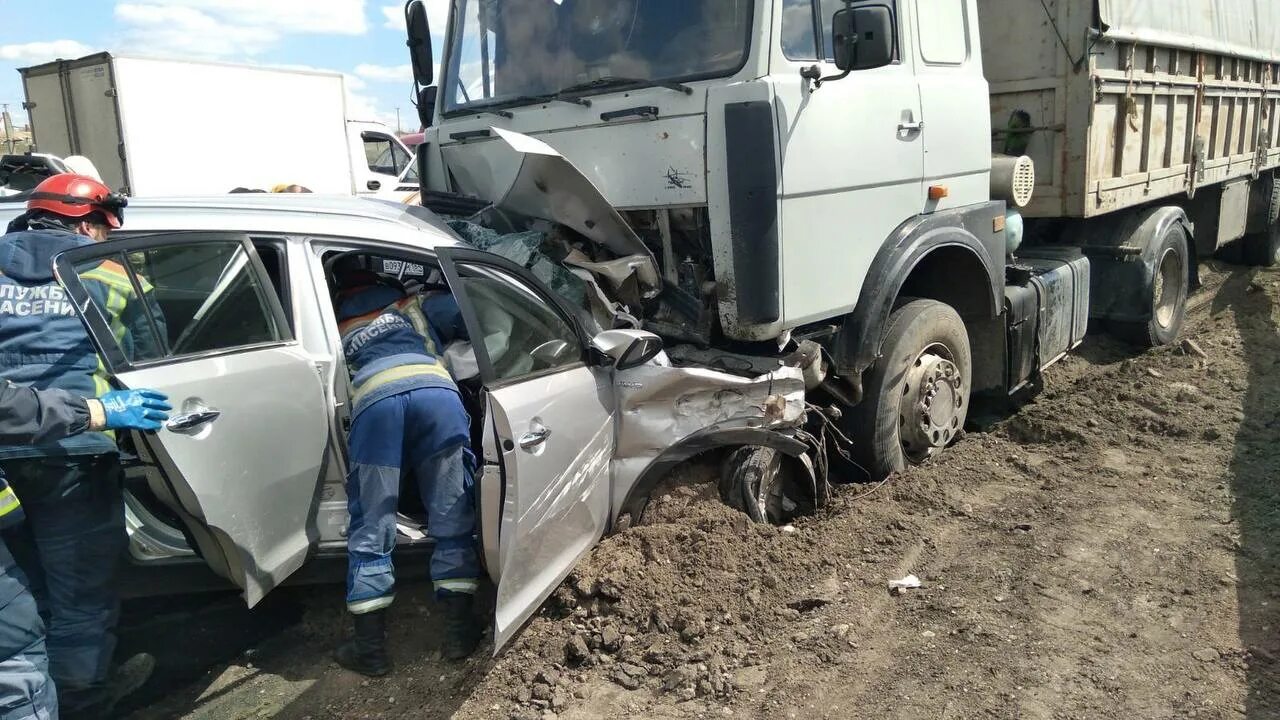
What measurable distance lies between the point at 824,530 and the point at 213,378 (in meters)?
2.57

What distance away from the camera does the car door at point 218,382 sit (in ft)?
8.75

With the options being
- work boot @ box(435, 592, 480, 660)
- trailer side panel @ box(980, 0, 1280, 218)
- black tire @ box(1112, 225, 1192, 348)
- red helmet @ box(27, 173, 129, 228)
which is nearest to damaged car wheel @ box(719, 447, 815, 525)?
work boot @ box(435, 592, 480, 660)

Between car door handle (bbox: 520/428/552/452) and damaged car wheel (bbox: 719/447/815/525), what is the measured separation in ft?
3.45

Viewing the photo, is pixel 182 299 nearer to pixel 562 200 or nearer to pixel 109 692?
pixel 109 692

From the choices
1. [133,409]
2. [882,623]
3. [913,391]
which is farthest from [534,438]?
[913,391]

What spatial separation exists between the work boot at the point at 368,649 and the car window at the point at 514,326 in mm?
938

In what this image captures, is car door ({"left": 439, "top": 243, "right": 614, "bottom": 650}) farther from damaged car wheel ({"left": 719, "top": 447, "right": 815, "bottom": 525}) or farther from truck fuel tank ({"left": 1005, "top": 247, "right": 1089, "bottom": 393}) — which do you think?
truck fuel tank ({"left": 1005, "top": 247, "right": 1089, "bottom": 393})

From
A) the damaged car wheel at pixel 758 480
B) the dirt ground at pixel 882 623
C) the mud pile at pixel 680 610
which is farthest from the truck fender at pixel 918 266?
the mud pile at pixel 680 610

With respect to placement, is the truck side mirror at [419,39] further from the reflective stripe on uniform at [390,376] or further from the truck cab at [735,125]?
the reflective stripe on uniform at [390,376]

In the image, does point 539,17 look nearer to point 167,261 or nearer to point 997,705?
point 167,261

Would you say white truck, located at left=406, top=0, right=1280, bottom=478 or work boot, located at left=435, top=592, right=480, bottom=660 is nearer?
work boot, located at left=435, top=592, right=480, bottom=660

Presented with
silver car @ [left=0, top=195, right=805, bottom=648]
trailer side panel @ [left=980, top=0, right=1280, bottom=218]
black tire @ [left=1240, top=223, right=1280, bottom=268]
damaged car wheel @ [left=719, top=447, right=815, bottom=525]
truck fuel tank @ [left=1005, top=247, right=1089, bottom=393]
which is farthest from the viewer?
black tire @ [left=1240, top=223, right=1280, bottom=268]

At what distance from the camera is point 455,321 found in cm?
349

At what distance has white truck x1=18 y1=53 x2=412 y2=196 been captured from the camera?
9766 millimetres
